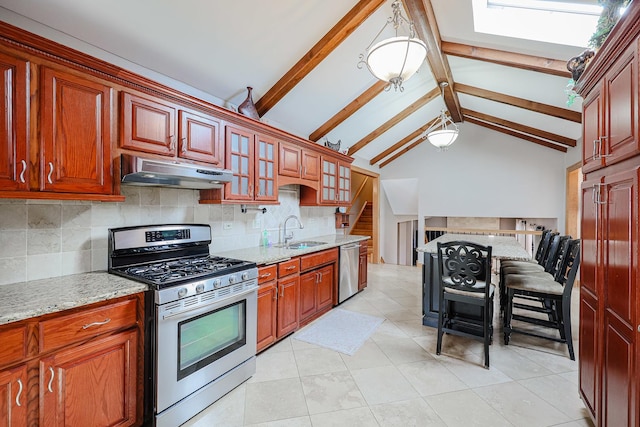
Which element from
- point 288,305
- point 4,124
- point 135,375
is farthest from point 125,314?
point 288,305

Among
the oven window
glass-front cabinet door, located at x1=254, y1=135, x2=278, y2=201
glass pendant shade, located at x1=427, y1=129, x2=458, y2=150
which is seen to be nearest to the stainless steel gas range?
the oven window

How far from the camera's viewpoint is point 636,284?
1260 millimetres

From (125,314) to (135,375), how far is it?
392 millimetres

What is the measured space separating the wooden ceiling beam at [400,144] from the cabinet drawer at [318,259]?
11.6 ft

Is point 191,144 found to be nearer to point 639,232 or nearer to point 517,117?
point 639,232

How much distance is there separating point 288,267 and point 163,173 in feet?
4.93

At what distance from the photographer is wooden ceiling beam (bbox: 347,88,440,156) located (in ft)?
15.8

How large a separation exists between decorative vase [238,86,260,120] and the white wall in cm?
488

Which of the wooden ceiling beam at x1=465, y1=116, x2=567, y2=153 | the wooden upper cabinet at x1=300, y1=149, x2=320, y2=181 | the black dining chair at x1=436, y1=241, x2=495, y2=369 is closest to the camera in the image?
the black dining chair at x1=436, y1=241, x2=495, y2=369

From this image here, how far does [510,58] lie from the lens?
311cm

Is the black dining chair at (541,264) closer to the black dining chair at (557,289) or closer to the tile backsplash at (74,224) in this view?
the black dining chair at (557,289)

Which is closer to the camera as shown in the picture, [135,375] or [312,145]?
[135,375]

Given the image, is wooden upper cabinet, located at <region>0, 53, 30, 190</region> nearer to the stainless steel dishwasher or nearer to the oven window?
the oven window

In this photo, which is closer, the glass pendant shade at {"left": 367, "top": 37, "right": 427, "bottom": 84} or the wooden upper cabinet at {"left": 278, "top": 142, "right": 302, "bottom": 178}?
the glass pendant shade at {"left": 367, "top": 37, "right": 427, "bottom": 84}
